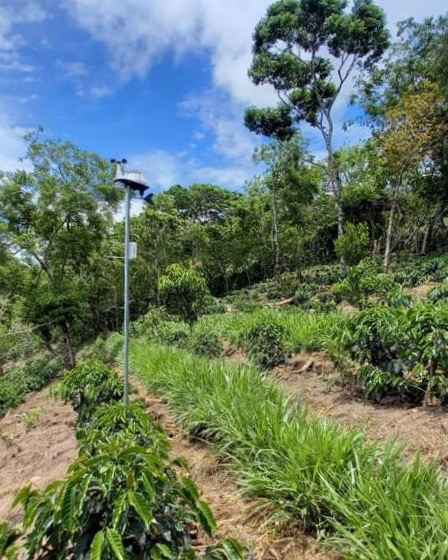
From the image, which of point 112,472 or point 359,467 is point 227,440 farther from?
point 112,472

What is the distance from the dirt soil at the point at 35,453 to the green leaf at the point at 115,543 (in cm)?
180

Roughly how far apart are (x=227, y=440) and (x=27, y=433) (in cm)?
430

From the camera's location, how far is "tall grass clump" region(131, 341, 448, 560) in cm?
155

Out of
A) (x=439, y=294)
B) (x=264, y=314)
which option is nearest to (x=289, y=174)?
(x=264, y=314)

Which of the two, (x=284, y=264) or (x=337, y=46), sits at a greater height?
(x=337, y=46)

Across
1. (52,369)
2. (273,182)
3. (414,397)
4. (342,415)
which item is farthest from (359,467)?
(273,182)

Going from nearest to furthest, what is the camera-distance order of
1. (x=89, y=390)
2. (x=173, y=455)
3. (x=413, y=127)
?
1. (x=173, y=455)
2. (x=89, y=390)
3. (x=413, y=127)

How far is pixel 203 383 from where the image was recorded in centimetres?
375

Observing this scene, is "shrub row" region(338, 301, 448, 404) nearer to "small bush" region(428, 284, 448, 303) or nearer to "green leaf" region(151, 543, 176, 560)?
"green leaf" region(151, 543, 176, 560)

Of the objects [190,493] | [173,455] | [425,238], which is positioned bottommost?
[173,455]

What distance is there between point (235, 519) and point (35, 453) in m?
3.19

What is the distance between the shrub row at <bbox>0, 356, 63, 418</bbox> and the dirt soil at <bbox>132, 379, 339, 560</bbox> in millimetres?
7868

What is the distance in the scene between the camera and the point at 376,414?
3.23 metres

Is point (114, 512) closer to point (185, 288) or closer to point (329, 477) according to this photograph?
point (329, 477)
